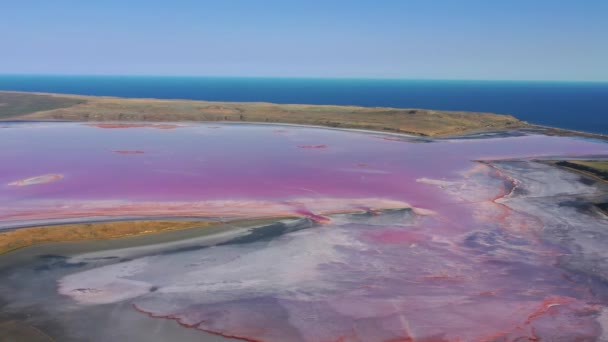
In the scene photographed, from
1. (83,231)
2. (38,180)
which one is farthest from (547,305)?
(38,180)

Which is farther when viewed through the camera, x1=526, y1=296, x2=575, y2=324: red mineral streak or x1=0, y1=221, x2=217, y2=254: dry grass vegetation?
x1=0, y1=221, x2=217, y2=254: dry grass vegetation

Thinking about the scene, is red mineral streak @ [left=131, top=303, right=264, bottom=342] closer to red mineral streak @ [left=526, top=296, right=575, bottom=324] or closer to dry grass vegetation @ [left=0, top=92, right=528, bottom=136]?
red mineral streak @ [left=526, top=296, right=575, bottom=324]

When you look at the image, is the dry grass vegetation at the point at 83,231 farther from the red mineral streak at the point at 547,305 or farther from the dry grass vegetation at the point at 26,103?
the dry grass vegetation at the point at 26,103

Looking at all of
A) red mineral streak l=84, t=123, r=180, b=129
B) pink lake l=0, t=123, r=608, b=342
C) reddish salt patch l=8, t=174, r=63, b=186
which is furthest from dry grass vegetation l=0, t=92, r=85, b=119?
reddish salt patch l=8, t=174, r=63, b=186

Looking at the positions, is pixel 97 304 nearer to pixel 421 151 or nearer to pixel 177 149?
pixel 177 149

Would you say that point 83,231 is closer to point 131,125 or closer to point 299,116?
point 131,125
